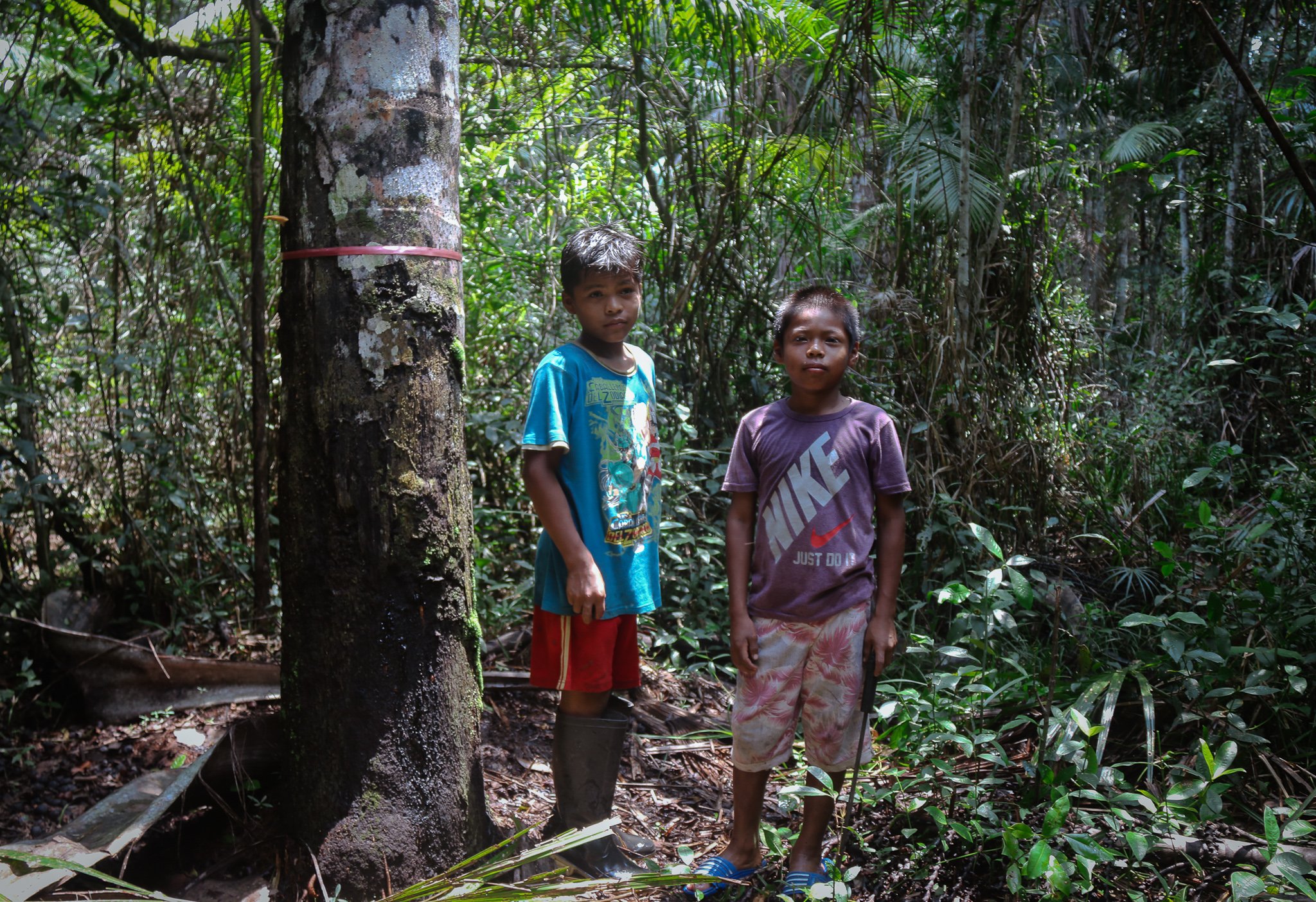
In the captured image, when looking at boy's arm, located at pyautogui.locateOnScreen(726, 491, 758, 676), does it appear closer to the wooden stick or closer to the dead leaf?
the dead leaf

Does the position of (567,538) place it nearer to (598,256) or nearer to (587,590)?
(587,590)

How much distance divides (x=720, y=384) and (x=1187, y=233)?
943 cm

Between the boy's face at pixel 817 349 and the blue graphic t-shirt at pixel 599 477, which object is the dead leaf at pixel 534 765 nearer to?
the blue graphic t-shirt at pixel 599 477

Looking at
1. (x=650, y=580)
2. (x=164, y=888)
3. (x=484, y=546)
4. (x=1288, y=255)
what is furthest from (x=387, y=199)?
(x=1288, y=255)

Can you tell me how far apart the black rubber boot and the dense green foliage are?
704mm

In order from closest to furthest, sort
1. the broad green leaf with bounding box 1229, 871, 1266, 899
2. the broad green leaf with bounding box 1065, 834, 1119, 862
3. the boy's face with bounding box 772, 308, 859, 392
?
the broad green leaf with bounding box 1229, 871, 1266, 899 → the broad green leaf with bounding box 1065, 834, 1119, 862 → the boy's face with bounding box 772, 308, 859, 392

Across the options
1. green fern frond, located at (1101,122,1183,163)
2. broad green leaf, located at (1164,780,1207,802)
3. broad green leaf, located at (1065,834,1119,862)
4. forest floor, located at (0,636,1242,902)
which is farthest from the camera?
green fern frond, located at (1101,122,1183,163)

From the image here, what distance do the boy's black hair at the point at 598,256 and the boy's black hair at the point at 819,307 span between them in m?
0.40

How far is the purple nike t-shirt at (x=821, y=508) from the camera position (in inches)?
90.2

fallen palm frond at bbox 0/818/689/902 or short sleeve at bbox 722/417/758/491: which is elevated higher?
short sleeve at bbox 722/417/758/491

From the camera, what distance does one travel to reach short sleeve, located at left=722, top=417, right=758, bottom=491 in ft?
7.93

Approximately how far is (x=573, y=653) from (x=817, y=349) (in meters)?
0.98

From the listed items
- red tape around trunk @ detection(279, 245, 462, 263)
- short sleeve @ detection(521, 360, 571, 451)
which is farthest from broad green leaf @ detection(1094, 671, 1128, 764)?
red tape around trunk @ detection(279, 245, 462, 263)

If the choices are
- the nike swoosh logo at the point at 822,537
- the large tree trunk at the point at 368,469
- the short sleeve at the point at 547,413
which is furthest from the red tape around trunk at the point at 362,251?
the nike swoosh logo at the point at 822,537
